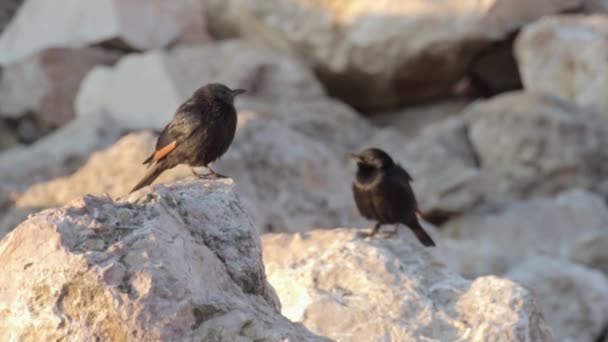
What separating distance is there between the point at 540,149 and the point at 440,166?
3.31 ft

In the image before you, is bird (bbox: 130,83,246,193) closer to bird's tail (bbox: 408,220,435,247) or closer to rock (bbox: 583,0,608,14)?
bird's tail (bbox: 408,220,435,247)

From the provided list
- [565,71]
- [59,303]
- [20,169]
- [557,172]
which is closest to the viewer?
[59,303]

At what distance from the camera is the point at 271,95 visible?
1275cm

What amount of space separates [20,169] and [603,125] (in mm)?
5801

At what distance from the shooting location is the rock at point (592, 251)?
9.59 m

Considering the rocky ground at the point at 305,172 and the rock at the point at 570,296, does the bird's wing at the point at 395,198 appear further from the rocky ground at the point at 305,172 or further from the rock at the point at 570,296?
the rock at the point at 570,296

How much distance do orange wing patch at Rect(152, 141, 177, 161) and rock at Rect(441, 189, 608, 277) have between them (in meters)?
4.45

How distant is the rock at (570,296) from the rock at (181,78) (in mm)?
4678

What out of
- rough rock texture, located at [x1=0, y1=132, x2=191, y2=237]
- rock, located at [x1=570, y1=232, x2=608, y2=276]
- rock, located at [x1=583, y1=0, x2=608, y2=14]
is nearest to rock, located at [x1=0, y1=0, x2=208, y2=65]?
rock, located at [x1=583, y1=0, x2=608, y2=14]

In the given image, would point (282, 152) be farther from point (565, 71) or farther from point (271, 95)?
point (565, 71)

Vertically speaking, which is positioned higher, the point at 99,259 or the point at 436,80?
the point at 99,259

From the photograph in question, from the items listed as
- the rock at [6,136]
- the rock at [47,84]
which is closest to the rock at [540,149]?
the rock at [47,84]

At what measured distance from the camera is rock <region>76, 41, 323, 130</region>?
12328 millimetres

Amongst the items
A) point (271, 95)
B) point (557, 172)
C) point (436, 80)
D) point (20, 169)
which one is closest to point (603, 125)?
point (557, 172)
